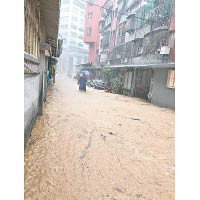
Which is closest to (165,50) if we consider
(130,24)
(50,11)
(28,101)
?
(130,24)

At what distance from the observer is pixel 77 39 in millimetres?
56812

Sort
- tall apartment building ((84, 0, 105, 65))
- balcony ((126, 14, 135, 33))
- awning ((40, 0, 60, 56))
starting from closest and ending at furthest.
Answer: awning ((40, 0, 60, 56)) → balcony ((126, 14, 135, 33)) → tall apartment building ((84, 0, 105, 65))

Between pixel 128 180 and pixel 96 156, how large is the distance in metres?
0.92

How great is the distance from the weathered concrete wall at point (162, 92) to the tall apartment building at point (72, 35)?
44.2m

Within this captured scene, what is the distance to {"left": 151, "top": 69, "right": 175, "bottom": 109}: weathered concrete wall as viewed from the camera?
34.1ft

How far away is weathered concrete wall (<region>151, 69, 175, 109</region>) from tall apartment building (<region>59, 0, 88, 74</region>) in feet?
145

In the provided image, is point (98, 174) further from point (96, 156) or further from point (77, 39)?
point (77, 39)

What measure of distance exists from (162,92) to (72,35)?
50.6 metres

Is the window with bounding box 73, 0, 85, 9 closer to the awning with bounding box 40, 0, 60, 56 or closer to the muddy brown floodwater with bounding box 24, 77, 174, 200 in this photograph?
the awning with bounding box 40, 0, 60, 56

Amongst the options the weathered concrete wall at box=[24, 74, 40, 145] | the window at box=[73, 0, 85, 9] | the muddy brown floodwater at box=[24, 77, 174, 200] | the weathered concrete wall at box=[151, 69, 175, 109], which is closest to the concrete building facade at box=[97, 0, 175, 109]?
the weathered concrete wall at box=[151, 69, 175, 109]

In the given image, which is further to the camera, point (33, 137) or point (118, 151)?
point (33, 137)

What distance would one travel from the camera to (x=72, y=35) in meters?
55.5
